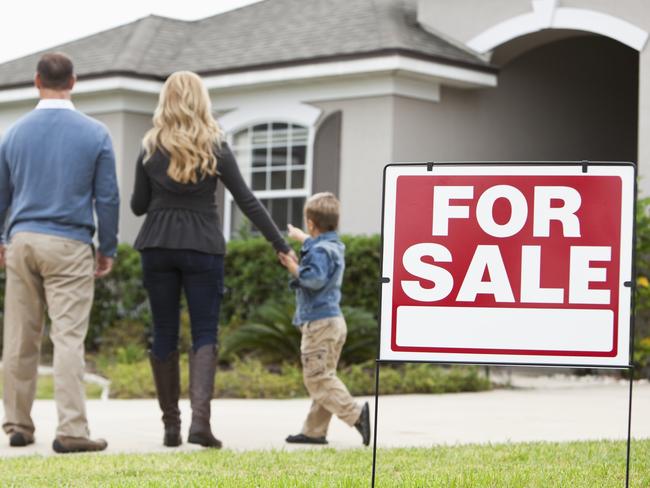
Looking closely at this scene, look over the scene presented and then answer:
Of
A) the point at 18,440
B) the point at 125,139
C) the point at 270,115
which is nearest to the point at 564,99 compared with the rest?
the point at 270,115

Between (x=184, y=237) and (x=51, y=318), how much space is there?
876 millimetres

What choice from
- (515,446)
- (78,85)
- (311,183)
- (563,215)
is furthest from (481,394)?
(78,85)

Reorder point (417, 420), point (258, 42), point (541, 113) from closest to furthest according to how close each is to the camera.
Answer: point (417, 420) → point (541, 113) → point (258, 42)

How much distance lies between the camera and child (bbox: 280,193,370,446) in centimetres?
691

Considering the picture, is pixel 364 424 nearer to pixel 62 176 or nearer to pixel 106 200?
pixel 106 200

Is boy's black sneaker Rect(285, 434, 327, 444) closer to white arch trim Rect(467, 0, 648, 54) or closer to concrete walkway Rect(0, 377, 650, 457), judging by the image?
concrete walkway Rect(0, 377, 650, 457)

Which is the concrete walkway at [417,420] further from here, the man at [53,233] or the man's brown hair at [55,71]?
the man's brown hair at [55,71]

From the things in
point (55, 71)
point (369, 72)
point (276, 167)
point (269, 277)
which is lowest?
point (269, 277)

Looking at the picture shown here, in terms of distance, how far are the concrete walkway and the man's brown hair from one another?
2.10 meters

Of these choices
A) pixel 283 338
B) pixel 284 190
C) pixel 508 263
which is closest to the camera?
pixel 508 263

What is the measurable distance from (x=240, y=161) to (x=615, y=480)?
10.9m

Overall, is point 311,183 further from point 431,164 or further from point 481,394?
point 431,164

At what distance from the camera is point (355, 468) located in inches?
229

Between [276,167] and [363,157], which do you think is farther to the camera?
[276,167]
